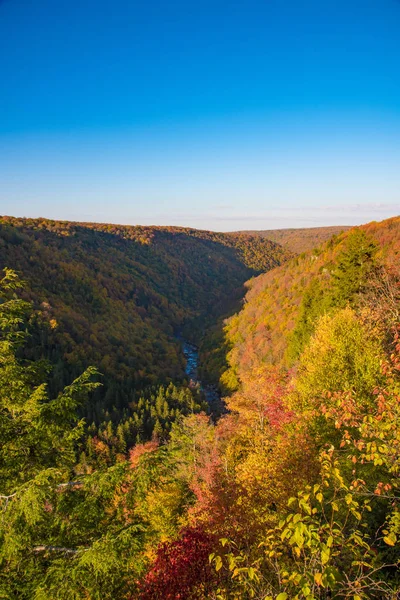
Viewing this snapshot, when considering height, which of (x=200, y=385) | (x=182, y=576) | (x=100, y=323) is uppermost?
(x=182, y=576)

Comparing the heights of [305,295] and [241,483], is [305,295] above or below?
above

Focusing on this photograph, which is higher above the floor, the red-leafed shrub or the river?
the red-leafed shrub

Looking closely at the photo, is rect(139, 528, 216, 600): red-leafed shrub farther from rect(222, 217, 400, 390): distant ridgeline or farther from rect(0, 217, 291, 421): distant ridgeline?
rect(0, 217, 291, 421): distant ridgeline

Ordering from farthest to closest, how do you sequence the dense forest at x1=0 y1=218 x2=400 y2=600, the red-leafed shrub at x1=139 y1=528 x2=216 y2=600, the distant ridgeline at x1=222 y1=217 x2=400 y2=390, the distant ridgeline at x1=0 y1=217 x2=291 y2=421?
the distant ridgeline at x1=0 y1=217 x2=291 y2=421, the distant ridgeline at x1=222 y1=217 x2=400 y2=390, the red-leafed shrub at x1=139 y1=528 x2=216 y2=600, the dense forest at x1=0 y1=218 x2=400 y2=600

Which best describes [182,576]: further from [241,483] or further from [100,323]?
[100,323]

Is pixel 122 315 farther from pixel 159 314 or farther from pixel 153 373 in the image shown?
pixel 153 373

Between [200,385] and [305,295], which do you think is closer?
[305,295]

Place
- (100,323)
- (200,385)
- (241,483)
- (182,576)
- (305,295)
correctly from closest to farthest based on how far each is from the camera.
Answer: (182,576) < (241,483) < (305,295) < (200,385) < (100,323)

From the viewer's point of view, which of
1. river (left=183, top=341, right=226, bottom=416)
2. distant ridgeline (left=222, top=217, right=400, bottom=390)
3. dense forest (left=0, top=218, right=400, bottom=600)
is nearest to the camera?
dense forest (left=0, top=218, right=400, bottom=600)

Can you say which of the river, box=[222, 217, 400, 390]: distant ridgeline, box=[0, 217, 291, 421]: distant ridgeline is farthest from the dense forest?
box=[0, 217, 291, 421]: distant ridgeline

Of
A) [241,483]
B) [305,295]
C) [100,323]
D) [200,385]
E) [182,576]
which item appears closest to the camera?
[182,576]

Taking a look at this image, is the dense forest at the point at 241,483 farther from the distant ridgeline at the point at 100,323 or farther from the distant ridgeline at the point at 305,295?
the distant ridgeline at the point at 100,323

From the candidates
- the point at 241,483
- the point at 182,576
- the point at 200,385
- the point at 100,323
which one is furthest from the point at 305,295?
the point at 100,323

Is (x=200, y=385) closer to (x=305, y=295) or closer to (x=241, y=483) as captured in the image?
(x=305, y=295)
